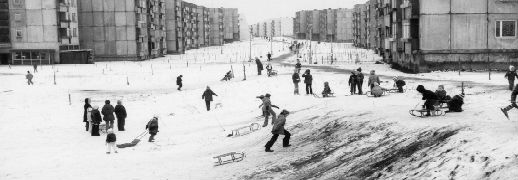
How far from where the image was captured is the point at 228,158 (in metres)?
18.6

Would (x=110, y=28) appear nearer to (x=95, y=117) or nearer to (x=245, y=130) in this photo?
(x=95, y=117)

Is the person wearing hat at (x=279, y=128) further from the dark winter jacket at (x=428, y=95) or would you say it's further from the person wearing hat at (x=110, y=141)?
the person wearing hat at (x=110, y=141)

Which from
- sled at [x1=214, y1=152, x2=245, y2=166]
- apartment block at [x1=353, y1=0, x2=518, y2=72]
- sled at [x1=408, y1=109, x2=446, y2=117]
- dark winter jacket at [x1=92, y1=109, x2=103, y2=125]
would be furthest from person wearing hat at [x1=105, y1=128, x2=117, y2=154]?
apartment block at [x1=353, y1=0, x2=518, y2=72]

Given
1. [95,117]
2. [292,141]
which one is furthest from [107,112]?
[292,141]

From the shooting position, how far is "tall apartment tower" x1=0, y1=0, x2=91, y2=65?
237 ft

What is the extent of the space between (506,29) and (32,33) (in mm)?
59484

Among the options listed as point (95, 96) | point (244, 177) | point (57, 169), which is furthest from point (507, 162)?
point (95, 96)

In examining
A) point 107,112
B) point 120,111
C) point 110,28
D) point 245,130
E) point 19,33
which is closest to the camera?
point 245,130

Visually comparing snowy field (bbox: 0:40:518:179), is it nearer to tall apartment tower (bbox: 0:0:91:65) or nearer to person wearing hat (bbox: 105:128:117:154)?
person wearing hat (bbox: 105:128:117:154)

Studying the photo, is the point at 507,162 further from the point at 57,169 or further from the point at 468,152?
the point at 57,169

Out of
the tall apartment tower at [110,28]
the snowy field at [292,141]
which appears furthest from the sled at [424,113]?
the tall apartment tower at [110,28]

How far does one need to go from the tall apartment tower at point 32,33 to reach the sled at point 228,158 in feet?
193

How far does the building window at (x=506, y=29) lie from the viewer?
43.2 metres

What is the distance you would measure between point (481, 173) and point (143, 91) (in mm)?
34945
